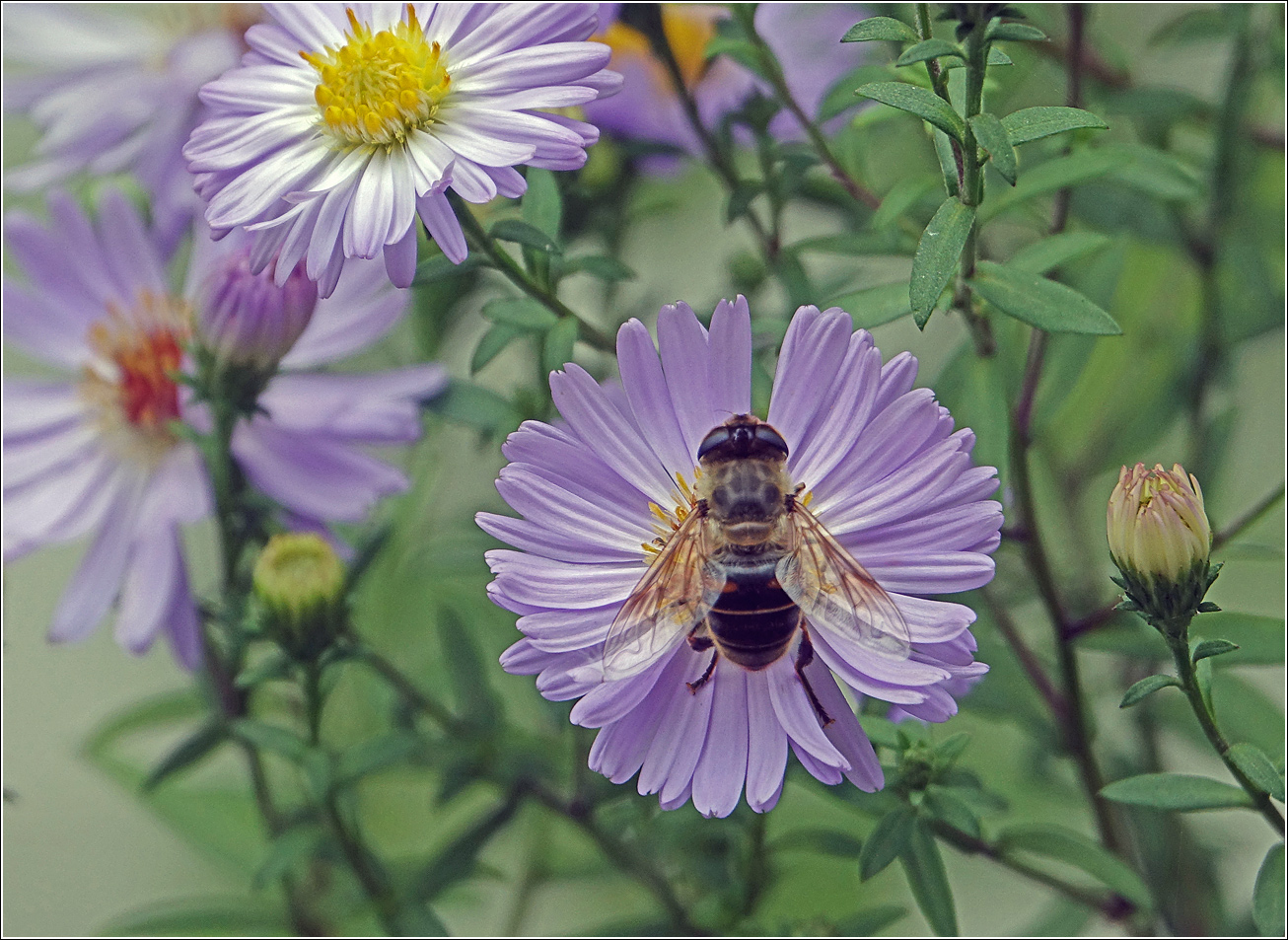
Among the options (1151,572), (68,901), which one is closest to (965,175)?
(1151,572)

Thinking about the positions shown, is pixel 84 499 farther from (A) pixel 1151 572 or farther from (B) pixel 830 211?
(A) pixel 1151 572

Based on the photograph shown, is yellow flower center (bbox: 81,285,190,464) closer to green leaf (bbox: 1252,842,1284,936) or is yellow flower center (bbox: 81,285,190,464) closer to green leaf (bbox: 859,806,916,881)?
green leaf (bbox: 859,806,916,881)

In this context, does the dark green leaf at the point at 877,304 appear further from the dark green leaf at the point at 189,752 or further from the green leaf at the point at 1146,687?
the dark green leaf at the point at 189,752

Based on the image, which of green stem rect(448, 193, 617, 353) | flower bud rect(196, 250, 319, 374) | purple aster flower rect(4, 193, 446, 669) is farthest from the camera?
purple aster flower rect(4, 193, 446, 669)

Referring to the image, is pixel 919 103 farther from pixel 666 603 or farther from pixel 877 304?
pixel 666 603

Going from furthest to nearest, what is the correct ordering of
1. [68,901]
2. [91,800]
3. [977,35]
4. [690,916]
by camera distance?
1. [91,800]
2. [68,901]
3. [690,916]
4. [977,35]

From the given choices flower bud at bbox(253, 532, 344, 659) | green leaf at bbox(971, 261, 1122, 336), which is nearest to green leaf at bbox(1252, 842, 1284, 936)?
green leaf at bbox(971, 261, 1122, 336)

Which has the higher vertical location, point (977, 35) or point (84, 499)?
point (977, 35)
